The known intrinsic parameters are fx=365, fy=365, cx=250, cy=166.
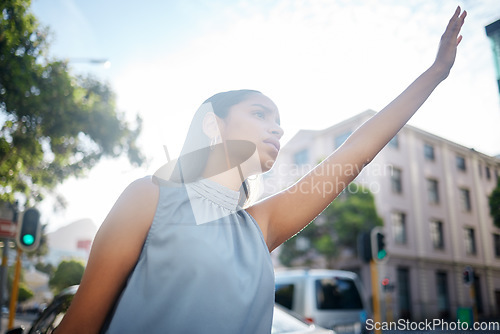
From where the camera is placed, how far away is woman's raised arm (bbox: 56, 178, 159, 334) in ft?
3.11

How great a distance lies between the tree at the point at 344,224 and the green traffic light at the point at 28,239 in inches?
678

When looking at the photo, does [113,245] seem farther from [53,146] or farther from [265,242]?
[53,146]

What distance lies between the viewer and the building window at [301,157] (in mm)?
28438

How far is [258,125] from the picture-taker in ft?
4.37

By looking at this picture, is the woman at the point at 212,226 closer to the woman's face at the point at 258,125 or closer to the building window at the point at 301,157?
the woman's face at the point at 258,125

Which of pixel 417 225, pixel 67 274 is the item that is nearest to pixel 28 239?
pixel 417 225

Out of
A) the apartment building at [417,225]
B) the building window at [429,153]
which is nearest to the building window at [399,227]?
the apartment building at [417,225]

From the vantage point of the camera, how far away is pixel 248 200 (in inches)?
62.3

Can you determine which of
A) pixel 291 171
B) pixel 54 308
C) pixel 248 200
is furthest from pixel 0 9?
pixel 291 171

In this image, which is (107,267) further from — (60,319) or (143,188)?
(60,319)

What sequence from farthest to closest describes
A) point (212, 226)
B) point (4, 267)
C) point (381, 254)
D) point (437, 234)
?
point (437, 234) < point (381, 254) < point (4, 267) < point (212, 226)

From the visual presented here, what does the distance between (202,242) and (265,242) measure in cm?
30

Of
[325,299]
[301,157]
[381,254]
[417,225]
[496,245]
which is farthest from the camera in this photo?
[301,157]

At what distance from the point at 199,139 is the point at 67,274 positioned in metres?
31.9
